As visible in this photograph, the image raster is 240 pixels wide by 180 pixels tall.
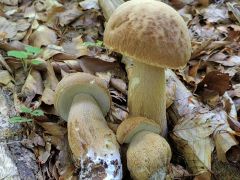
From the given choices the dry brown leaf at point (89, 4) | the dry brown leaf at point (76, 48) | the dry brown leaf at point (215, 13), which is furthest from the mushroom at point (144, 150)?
the dry brown leaf at point (215, 13)

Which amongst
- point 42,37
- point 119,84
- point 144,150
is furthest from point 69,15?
point 144,150

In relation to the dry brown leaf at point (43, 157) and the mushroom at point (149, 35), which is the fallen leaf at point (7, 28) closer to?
the dry brown leaf at point (43, 157)

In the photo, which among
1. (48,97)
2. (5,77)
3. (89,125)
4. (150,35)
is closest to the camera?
(150,35)

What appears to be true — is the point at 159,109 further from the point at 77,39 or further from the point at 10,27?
the point at 10,27

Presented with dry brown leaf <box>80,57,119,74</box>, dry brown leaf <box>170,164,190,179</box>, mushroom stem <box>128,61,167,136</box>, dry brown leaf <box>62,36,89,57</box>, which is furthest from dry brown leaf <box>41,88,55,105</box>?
dry brown leaf <box>170,164,190,179</box>

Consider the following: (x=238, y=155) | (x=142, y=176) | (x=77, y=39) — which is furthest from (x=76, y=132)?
(x=77, y=39)

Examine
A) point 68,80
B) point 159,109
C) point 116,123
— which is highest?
point 68,80

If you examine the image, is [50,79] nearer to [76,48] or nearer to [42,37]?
[76,48]

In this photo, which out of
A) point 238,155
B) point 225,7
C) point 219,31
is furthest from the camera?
point 225,7
